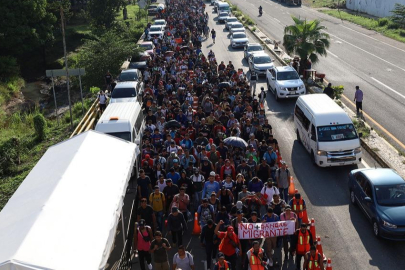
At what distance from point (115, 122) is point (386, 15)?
1987 inches

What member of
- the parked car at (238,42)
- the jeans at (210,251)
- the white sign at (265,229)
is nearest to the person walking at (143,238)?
the jeans at (210,251)

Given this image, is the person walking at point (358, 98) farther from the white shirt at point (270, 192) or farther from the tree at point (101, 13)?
the tree at point (101, 13)

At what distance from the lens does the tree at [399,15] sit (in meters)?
53.6

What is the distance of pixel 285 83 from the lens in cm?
2805

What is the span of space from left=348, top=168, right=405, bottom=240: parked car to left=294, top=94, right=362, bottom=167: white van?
2.38m

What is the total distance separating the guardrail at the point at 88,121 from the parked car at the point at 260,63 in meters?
11.4

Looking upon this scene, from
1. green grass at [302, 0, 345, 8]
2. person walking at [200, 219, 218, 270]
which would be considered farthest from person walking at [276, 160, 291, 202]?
green grass at [302, 0, 345, 8]

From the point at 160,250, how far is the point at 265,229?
2.55m

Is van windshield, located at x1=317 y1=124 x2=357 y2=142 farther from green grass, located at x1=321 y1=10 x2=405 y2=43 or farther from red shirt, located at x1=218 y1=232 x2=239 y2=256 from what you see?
green grass, located at x1=321 y1=10 x2=405 y2=43

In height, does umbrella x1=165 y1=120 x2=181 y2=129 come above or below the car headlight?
above

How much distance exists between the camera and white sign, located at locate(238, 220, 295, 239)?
41.1 ft

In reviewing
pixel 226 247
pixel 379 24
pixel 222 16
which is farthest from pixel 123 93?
pixel 222 16

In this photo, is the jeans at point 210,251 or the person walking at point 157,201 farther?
the person walking at point 157,201

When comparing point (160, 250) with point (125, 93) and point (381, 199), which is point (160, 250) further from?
point (125, 93)
